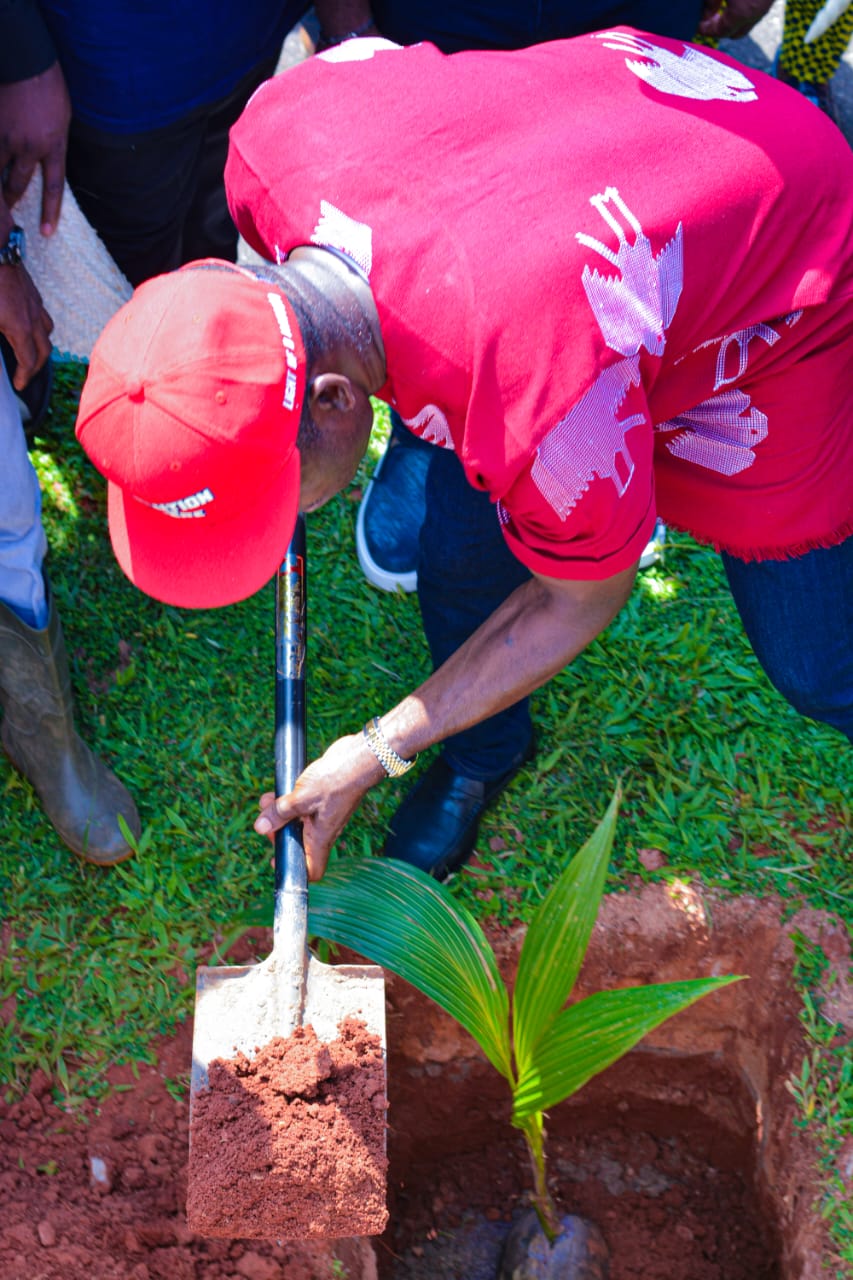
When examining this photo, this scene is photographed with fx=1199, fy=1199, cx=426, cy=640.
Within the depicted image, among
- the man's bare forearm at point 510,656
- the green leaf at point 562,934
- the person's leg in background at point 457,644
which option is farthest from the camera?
the person's leg in background at point 457,644

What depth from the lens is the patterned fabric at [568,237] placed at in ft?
4.72

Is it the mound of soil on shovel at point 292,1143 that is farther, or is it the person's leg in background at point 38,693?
the person's leg in background at point 38,693

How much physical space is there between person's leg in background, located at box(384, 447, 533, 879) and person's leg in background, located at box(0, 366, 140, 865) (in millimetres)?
605

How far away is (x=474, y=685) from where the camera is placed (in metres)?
1.82

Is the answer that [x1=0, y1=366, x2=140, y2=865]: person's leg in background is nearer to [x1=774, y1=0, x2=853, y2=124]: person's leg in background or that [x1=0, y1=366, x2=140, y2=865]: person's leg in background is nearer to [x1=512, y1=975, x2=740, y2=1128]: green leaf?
[x1=512, y1=975, x2=740, y2=1128]: green leaf

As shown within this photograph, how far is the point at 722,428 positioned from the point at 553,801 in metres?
1.06

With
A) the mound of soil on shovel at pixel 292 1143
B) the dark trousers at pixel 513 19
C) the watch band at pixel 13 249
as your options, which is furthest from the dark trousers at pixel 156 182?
the mound of soil on shovel at pixel 292 1143

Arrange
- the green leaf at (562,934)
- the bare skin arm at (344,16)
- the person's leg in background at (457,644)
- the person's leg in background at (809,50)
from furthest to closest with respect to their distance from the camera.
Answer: the person's leg in background at (809,50) → the bare skin arm at (344,16) → the person's leg in background at (457,644) → the green leaf at (562,934)

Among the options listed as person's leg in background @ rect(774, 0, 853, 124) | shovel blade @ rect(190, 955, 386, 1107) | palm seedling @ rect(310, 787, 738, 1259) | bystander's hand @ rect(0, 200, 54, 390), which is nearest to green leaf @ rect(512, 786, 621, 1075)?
palm seedling @ rect(310, 787, 738, 1259)

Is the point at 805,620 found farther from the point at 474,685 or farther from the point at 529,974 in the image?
the point at 529,974

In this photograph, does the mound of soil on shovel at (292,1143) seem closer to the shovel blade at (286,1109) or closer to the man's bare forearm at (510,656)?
the shovel blade at (286,1109)

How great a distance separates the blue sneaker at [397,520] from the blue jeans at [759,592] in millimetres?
634

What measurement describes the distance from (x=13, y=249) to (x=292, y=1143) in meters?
1.67

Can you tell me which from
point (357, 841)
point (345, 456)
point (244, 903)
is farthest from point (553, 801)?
point (345, 456)
